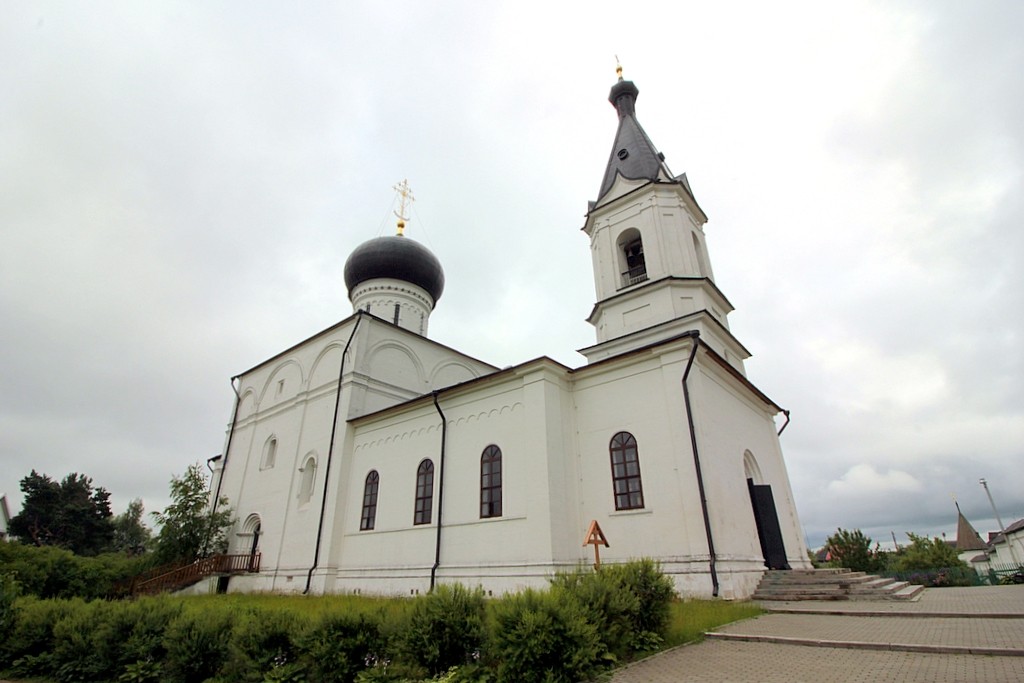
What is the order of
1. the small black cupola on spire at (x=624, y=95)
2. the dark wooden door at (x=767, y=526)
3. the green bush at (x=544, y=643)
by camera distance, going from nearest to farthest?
the green bush at (x=544, y=643)
the dark wooden door at (x=767, y=526)
the small black cupola on spire at (x=624, y=95)

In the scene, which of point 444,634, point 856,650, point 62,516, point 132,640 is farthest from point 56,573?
point 62,516

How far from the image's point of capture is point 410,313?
76.7 ft

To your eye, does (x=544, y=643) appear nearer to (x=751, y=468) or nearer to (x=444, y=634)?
(x=444, y=634)

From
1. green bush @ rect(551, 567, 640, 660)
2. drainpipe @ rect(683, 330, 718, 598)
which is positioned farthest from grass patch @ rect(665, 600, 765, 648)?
green bush @ rect(551, 567, 640, 660)

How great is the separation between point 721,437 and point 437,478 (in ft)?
26.2

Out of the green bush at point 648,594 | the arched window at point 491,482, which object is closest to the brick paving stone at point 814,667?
the green bush at point 648,594

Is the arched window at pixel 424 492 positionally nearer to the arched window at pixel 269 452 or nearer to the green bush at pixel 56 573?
the arched window at pixel 269 452

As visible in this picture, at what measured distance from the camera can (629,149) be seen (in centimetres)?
1833

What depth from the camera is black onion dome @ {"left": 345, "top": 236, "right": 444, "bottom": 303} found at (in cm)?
2323

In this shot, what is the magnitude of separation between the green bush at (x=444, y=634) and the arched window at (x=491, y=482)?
754cm

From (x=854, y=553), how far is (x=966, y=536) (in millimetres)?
58847

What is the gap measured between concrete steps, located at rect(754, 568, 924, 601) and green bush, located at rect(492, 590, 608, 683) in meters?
6.84

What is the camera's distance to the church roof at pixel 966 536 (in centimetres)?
5719

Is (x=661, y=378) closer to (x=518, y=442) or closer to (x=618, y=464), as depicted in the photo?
(x=618, y=464)
